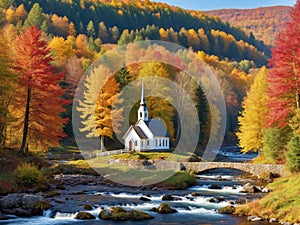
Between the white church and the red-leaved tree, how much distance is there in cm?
2428

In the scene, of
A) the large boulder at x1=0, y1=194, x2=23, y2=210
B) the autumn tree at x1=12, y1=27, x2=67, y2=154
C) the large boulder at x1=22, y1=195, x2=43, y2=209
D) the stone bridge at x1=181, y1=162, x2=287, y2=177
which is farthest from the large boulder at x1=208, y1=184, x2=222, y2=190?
the large boulder at x1=0, y1=194, x2=23, y2=210

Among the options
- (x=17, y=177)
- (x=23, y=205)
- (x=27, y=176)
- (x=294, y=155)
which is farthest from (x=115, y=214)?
(x=294, y=155)

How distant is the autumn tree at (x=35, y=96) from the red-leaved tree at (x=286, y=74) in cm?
2111

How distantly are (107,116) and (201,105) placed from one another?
23.4 meters

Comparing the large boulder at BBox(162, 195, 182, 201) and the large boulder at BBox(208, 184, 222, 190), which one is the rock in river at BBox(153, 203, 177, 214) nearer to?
the large boulder at BBox(162, 195, 182, 201)

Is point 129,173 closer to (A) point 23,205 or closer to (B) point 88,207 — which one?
(B) point 88,207

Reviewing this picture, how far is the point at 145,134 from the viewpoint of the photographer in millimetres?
64438

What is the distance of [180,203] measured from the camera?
104 feet

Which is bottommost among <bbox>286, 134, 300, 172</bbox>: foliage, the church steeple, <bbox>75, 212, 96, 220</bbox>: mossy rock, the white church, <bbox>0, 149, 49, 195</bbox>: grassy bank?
<bbox>75, 212, 96, 220</bbox>: mossy rock

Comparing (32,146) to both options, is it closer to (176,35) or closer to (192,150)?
(192,150)

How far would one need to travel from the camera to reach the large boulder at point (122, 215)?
26.6 m

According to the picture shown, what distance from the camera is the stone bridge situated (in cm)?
4275

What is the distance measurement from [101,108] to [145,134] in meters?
7.88

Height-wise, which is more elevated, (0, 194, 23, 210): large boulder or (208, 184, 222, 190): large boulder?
(208, 184, 222, 190): large boulder
